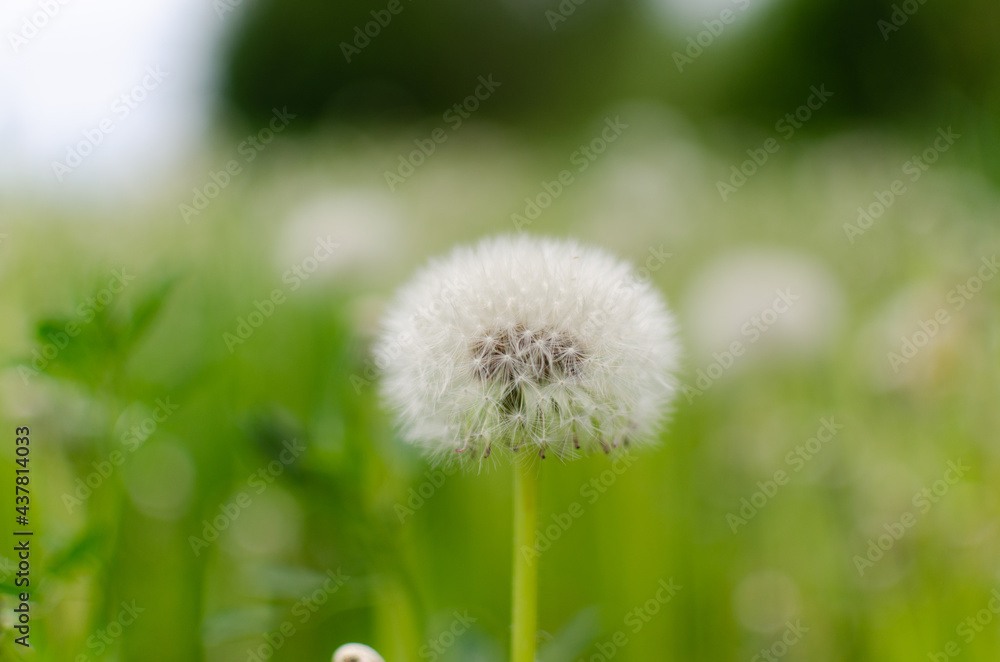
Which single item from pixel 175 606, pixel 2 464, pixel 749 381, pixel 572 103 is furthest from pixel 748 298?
pixel 572 103

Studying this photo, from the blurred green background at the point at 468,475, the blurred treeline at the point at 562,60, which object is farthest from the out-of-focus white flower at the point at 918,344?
the blurred treeline at the point at 562,60

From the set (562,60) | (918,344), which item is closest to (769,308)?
(918,344)

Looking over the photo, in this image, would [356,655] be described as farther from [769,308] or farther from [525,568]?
[769,308]

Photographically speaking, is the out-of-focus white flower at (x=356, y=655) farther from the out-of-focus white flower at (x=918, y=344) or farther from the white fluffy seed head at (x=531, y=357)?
the out-of-focus white flower at (x=918, y=344)

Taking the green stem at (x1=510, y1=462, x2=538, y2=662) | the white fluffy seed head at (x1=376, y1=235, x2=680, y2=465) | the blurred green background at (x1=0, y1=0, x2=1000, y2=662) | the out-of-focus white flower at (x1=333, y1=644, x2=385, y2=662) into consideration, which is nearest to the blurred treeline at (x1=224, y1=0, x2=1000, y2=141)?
the blurred green background at (x1=0, y1=0, x2=1000, y2=662)

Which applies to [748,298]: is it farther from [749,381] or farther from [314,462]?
[314,462]

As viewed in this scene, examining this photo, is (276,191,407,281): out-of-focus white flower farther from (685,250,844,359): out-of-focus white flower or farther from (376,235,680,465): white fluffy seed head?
(376,235,680,465): white fluffy seed head
